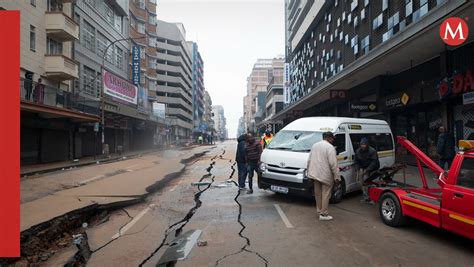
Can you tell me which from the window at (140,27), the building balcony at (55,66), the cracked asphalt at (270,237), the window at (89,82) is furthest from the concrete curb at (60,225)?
the window at (140,27)

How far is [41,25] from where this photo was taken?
870 inches

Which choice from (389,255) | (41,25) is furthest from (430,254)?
(41,25)

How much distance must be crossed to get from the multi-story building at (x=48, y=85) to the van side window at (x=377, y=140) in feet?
49.5

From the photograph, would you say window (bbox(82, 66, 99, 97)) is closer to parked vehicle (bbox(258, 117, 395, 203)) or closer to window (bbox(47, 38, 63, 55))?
window (bbox(47, 38, 63, 55))

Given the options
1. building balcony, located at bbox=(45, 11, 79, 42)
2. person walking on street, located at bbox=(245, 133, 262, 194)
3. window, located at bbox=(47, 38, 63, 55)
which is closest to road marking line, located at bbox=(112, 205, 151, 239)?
person walking on street, located at bbox=(245, 133, 262, 194)

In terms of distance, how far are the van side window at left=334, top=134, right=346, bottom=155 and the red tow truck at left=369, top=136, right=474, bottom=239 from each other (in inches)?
101

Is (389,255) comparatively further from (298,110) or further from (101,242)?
(298,110)

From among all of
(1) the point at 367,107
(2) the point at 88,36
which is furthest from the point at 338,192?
(2) the point at 88,36

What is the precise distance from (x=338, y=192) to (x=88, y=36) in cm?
2856

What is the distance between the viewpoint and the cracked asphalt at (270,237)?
4.62 metres

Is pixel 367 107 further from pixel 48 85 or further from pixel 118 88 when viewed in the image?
pixel 118 88

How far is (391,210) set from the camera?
6340 mm

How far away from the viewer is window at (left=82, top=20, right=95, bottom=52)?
29.2m

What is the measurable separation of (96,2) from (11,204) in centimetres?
3279
